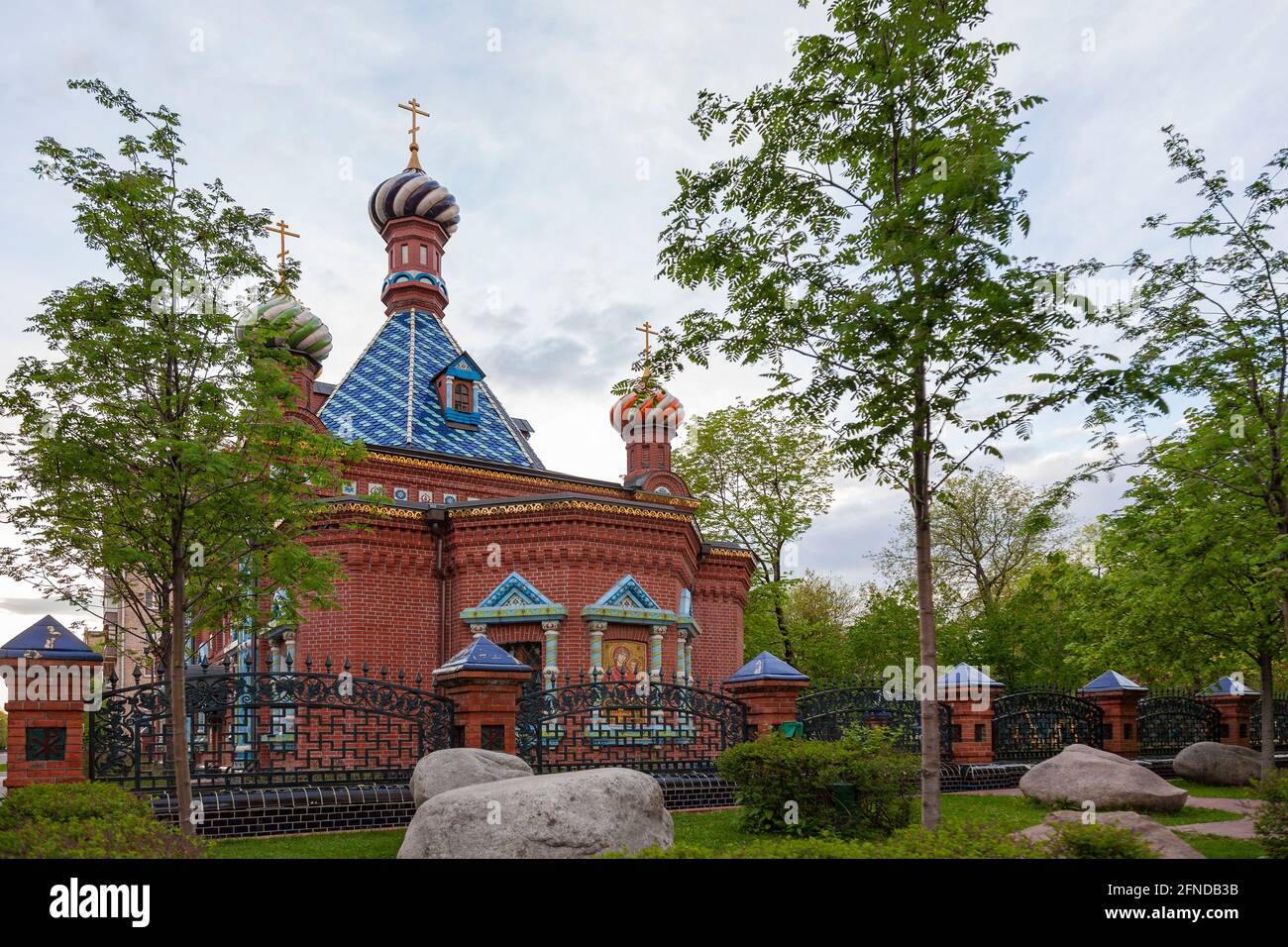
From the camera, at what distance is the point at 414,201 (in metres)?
27.4

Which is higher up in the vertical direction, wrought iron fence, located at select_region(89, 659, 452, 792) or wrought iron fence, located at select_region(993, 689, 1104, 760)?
wrought iron fence, located at select_region(89, 659, 452, 792)

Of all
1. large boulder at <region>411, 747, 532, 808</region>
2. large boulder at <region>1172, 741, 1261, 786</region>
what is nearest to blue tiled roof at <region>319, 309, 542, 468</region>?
large boulder at <region>411, 747, 532, 808</region>

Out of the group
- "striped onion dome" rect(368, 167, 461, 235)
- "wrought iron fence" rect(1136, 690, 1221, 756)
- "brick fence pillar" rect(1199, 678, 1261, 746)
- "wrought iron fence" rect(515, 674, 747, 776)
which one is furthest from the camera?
"striped onion dome" rect(368, 167, 461, 235)

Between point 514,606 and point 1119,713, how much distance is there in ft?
35.7

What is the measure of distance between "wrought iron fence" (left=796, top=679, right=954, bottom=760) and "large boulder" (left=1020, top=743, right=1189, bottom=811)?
235 cm

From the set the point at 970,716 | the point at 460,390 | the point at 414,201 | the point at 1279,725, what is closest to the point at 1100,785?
the point at 970,716

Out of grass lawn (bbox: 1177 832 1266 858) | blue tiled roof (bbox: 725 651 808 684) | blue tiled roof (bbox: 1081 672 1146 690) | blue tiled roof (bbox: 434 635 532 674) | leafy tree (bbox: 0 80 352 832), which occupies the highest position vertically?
leafy tree (bbox: 0 80 352 832)

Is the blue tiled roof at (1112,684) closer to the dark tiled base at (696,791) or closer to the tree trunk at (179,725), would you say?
the dark tiled base at (696,791)

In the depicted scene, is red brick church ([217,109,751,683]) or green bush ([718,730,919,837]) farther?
red brick church ([217,109,751,683])

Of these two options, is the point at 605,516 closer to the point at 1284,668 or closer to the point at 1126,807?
the point at 1126,807

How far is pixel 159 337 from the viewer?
26.7 feet

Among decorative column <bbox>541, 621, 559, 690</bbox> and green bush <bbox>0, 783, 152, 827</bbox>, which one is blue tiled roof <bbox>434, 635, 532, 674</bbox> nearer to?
green bush <bbox>0, 783, 152, 827</bbox>

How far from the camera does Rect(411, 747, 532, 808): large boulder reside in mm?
9180
